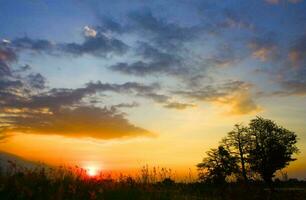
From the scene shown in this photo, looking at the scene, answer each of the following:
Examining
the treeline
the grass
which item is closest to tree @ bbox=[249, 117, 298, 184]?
the treeline

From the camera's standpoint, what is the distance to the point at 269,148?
60531mm

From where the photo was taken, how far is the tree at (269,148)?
58.2 meters

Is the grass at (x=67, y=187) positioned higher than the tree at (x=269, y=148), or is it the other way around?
the tree at (x=269, y=148)

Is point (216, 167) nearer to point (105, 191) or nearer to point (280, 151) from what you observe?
point (280, 151)

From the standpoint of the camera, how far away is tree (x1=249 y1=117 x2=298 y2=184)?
58.2m

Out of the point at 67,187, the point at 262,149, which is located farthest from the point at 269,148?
the point at 67,187

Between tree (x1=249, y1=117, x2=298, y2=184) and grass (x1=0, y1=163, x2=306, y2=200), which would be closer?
grass (x1=0, y1=163, x2=306, y2=200)

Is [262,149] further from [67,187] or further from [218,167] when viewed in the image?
[67,187]

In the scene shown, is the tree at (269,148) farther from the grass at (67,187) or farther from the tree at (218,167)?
the grass at (67,187)

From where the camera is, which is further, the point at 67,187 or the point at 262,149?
the point at 262,149

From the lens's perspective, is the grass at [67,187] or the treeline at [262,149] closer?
the grass at [67,187]

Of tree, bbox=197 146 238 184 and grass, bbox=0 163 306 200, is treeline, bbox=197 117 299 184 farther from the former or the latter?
grass, bbox=0 163 306 200

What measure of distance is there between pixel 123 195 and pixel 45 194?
11.1 feet

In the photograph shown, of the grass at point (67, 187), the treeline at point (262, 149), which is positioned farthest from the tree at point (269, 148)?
the grass at point (67, 187)
